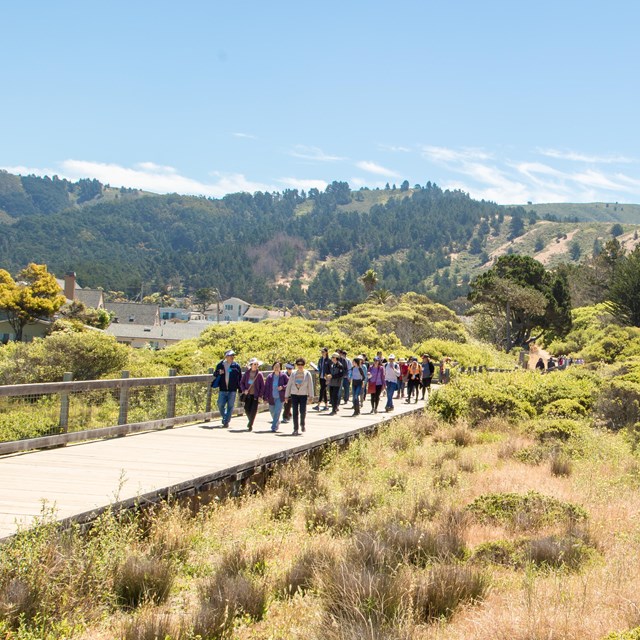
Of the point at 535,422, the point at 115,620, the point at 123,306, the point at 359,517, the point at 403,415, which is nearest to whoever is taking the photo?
the point at 115,620

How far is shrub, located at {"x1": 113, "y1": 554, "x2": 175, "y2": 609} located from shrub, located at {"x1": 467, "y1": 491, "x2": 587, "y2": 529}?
15.1 ft

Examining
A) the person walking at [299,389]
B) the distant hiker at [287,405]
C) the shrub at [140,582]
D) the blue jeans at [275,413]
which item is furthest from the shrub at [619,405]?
the shrub at [140,582]

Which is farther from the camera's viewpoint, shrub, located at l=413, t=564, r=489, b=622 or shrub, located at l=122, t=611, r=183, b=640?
shrub, located at l=413, t=564, r=489, b=622

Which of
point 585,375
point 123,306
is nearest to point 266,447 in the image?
point 585,375

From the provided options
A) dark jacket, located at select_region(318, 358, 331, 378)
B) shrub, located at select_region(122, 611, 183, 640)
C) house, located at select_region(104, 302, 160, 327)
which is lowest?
house, located at select_region(104, 302, 160, 327)

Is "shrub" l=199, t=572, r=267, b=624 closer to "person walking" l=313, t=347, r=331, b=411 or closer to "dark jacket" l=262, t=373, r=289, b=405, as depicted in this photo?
"dark jacket" l=262, t=373, r=289, b=405

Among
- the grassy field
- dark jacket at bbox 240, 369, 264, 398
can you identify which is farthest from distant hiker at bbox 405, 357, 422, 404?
the grassy field

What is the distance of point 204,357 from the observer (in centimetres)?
3388

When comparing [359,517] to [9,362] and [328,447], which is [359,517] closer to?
[328,447]

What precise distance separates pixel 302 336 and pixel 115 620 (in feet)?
101

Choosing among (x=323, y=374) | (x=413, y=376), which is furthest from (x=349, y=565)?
(x=413, y=376)

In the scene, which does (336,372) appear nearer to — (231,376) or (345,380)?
(231,376)

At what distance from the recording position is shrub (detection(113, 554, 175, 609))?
21.2 feet

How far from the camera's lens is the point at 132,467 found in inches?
416
